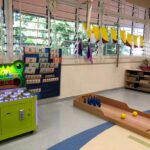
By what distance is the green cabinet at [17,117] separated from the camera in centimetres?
250

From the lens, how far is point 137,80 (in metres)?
5.89

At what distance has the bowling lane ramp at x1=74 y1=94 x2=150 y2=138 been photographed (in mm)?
3002

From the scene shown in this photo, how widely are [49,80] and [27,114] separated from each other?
143cm

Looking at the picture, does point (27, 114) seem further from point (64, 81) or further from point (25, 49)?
point (64, 81)

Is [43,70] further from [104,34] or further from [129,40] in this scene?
[129,40]

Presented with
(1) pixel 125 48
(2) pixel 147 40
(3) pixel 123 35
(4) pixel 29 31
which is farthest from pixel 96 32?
(2) pixel 147 40

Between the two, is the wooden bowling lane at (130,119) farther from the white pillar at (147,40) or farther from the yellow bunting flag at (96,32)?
the white pillar at (147,40)

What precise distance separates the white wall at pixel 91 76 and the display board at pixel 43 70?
10.9 inches

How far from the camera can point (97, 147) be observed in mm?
2475

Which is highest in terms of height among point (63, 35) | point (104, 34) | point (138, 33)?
point (138, 33)

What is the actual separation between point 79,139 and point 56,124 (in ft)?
2.08

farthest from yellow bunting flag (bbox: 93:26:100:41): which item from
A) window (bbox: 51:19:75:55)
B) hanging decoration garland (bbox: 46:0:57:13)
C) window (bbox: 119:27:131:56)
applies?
hanging decoration garland (bbox: 46:0:57:13)

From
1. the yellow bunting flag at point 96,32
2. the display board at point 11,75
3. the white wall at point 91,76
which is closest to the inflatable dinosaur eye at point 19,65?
the display board at point 11,75

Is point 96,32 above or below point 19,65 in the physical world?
above
